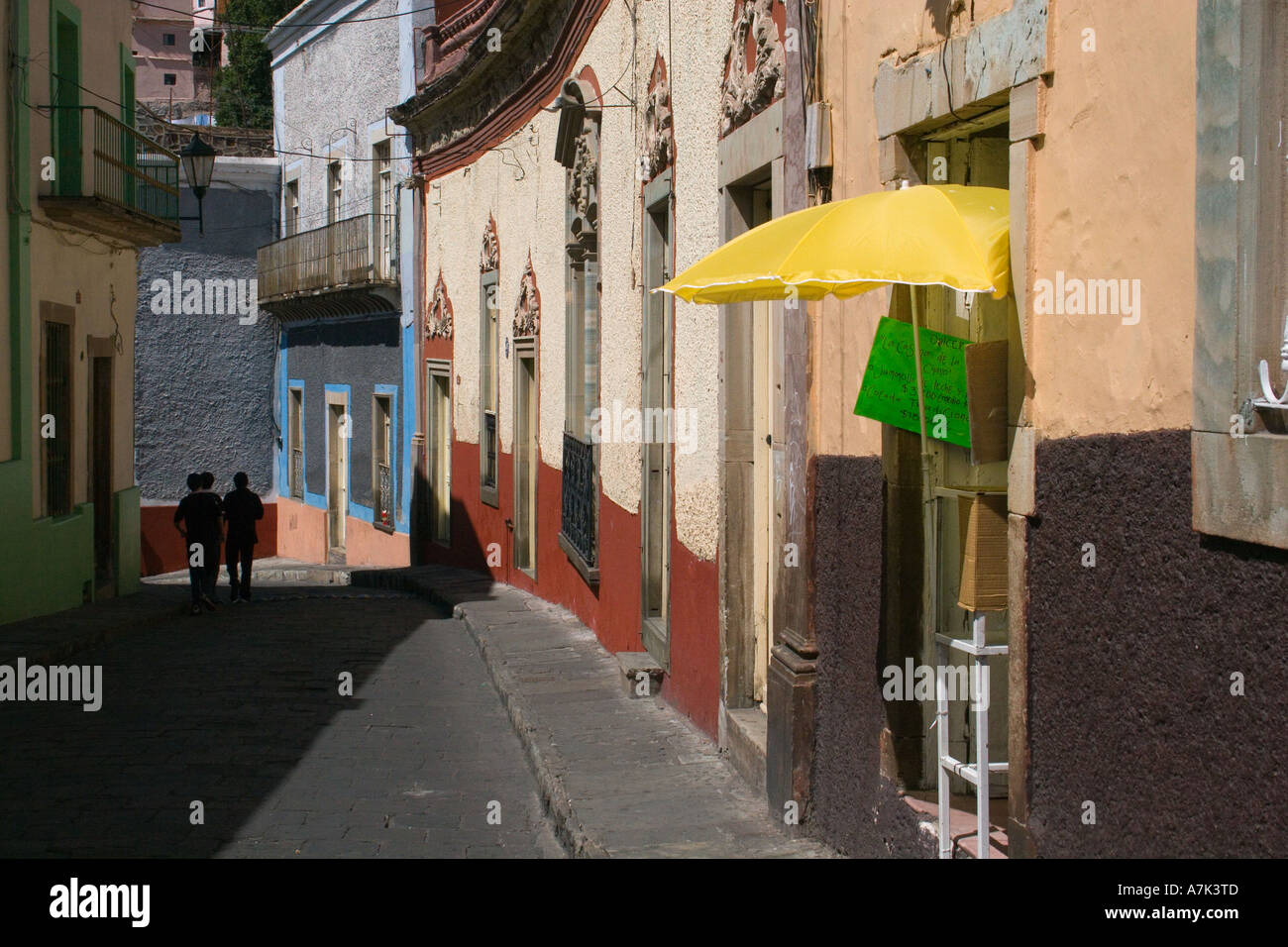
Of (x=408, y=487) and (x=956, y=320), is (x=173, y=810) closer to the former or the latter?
(x=956, y=320)

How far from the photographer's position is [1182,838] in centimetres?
347

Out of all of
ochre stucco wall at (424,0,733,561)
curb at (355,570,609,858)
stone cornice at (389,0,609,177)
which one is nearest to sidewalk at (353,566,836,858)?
curb at (355,570,609,858)

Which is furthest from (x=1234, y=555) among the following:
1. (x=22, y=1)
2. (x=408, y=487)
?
(x=408, y=487)

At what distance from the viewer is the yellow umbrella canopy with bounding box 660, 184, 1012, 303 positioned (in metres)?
4.34

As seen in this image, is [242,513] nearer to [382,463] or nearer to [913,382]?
[382,463]

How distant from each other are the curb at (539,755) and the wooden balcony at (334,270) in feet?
29.9

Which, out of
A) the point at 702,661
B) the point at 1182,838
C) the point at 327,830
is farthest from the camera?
the point at 702,661

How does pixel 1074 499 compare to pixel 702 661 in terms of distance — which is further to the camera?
pixel 702 661

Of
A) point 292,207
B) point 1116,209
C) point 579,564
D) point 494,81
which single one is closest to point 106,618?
point 579,564

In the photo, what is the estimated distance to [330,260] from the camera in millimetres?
24906

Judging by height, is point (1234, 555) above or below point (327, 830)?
above

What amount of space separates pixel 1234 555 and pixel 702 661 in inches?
211

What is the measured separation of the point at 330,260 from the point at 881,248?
70.2 ft

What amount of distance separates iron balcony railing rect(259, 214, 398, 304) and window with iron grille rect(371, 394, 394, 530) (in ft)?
6.54
